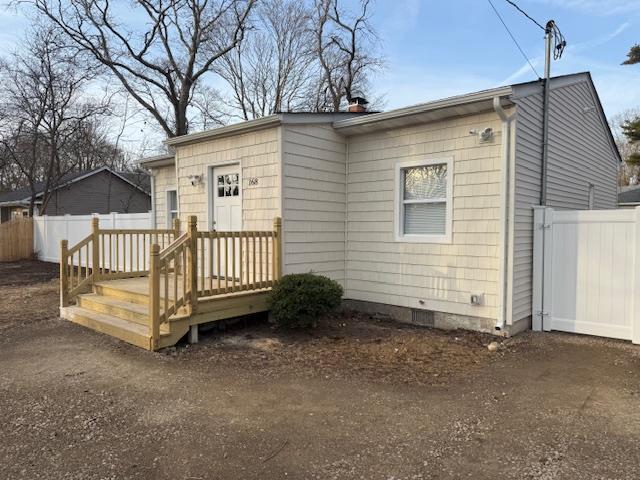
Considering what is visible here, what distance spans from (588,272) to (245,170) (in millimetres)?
5152

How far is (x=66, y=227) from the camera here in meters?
16.0

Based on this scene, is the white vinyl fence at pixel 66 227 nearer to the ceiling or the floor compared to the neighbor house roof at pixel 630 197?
nearer to the floor

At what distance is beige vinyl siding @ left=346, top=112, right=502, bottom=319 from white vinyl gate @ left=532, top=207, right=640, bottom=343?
851 mm

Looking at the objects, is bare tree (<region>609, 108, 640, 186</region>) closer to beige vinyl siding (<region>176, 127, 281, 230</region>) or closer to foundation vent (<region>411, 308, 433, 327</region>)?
foundation vent (<region>411, 308, 433, 327</region>)

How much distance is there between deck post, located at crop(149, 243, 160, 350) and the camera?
16.7ft

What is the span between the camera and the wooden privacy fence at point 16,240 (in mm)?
17375

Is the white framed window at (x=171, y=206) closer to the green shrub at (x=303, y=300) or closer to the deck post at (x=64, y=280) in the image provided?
the deck post at (x=64, y=280)

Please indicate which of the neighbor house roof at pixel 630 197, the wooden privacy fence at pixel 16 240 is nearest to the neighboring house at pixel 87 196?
the wooden privacy fence at pixel 16 240

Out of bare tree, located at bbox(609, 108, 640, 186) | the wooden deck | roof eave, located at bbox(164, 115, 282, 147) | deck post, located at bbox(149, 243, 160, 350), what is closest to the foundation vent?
the wooden deck

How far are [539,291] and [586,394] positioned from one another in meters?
2.37

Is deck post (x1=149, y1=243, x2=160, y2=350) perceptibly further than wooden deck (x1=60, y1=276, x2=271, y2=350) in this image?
No

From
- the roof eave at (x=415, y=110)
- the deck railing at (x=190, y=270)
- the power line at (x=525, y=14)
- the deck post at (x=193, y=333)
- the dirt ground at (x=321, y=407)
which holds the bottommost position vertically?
the dirt ground at (x=321, y=407)

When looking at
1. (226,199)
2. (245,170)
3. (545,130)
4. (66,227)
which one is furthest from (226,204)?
(66,227)

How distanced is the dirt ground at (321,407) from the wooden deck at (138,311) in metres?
0.21
